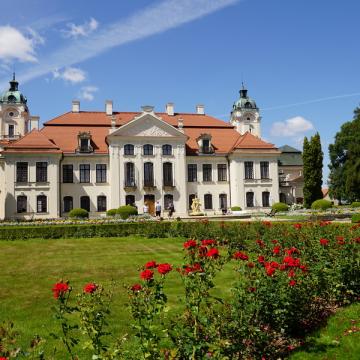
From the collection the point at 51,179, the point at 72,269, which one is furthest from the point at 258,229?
the point at 51,179

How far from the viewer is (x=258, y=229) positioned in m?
16.2

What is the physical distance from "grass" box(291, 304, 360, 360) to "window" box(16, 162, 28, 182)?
115 ft

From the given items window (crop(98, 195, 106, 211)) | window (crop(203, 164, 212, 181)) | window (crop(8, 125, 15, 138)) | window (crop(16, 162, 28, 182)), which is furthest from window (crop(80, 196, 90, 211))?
window (crop(8, 125, 15, 138))

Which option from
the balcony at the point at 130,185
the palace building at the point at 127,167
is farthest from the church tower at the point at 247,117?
the balcony at the point at 130,185

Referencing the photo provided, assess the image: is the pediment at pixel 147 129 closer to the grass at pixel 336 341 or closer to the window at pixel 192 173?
the window at pixel 192 173

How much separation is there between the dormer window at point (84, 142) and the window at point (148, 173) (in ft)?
18.7

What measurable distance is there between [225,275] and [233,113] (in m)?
53.4

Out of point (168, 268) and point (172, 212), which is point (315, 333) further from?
point (172, 212)

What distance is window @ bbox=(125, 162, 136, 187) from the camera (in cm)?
3968

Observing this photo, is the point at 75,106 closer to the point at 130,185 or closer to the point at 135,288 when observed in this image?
→ the point at 130,185

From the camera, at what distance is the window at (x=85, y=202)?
128 ft

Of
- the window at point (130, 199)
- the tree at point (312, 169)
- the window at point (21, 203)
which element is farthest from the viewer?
the tree at point (312, 169)

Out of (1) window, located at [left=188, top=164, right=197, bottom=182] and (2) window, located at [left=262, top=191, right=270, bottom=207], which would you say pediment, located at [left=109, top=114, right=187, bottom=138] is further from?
(2) window, located at [left=262, top=191, right=270, bottom=207]

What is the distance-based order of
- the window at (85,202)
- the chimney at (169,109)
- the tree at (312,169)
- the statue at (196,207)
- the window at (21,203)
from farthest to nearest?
the chimney at (169,109) → the tree at (312,169) → the window at (85,202) → the statue at (196,207) → the window at (21,203)
